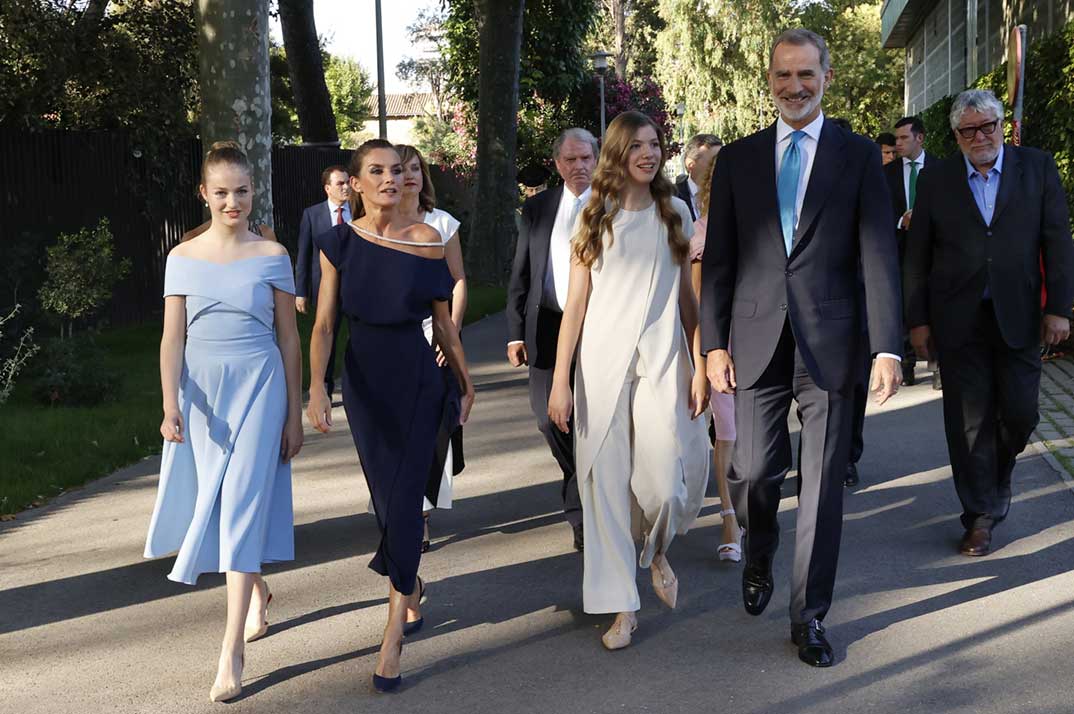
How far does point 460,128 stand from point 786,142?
3440cm

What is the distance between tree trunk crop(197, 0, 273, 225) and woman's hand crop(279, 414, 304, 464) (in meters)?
8.21

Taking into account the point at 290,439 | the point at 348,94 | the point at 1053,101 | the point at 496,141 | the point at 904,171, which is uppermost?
the point at 348,94

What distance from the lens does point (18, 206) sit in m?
16.7

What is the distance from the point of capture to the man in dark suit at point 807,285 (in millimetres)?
5012

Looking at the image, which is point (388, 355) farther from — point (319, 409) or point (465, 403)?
point (465, 403)

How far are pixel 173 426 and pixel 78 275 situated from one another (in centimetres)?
921

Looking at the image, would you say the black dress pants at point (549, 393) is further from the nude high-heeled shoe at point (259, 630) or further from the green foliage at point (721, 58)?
the green foliage at point (721, 58)

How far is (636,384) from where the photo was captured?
5.50 metres

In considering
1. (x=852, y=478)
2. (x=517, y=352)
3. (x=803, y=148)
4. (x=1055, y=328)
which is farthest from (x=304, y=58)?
(x=803, y=148)

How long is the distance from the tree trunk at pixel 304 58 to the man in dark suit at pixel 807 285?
21.0 meters

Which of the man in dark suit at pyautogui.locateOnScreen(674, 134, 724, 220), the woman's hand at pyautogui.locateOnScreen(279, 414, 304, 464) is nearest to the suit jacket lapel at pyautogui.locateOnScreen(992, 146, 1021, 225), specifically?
the man in dark suit at pyautogui.locateOnScreen(674, 134, 724, 220)

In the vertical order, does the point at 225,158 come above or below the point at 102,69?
below

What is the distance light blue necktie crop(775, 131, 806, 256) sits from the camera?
5117mm

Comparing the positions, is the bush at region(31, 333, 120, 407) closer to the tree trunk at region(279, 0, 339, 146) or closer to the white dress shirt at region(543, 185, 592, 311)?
the white dress shirt at region(543, 185, 592, 311)
